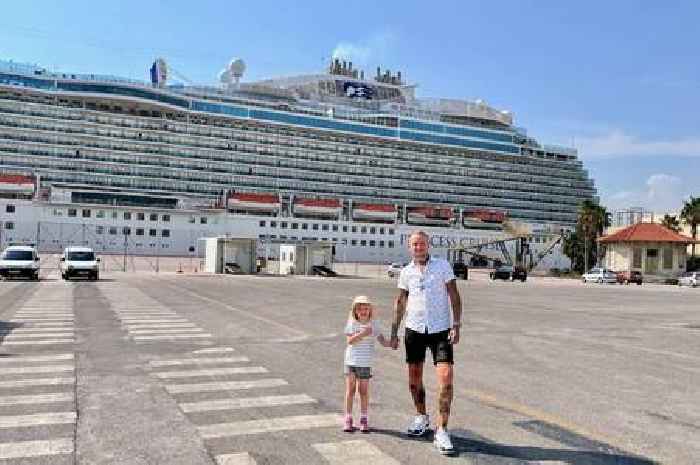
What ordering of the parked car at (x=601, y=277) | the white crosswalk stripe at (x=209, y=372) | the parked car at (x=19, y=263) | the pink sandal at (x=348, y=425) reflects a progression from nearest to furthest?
the pink sandal at (x=348, y=425), the white crosswalk stripe at (x=209, y=372), the parked car at (x=19, y=263), the parked car at (x=601, y=277)

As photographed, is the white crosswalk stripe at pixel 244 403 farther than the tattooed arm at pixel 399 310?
Yes

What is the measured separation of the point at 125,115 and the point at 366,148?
3448 cm

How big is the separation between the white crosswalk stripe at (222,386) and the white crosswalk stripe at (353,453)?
2.51 m

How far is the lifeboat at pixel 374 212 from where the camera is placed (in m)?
98.0

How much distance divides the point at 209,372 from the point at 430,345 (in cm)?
389

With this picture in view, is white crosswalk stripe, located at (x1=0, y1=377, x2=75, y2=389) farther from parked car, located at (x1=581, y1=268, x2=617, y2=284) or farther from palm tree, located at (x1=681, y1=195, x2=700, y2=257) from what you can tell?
palm tree, located at (x1=681, y1=195, x2=700, y2=257)

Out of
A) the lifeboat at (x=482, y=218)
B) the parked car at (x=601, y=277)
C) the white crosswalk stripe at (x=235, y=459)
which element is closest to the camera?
the white crosswalk stripe at (x=235, y=459)

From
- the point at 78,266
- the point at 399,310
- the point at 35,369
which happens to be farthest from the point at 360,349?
the point at 78,266

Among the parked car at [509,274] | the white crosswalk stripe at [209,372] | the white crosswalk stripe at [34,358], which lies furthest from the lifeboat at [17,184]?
the white crosswalk stripe at [209,372]

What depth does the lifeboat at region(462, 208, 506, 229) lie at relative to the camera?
107625mm

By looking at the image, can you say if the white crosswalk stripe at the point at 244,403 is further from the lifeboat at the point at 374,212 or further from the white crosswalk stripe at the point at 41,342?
the lifeboat at the point at 374,212

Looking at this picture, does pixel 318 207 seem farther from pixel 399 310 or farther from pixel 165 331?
pixel 399 310

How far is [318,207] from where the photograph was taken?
94.1 meters

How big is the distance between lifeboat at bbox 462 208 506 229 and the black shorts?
4036 inches
